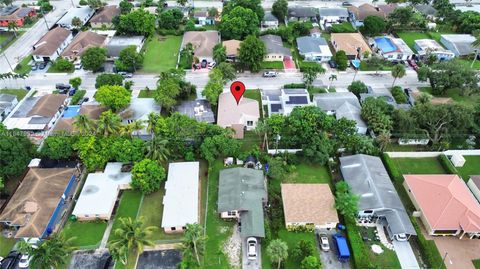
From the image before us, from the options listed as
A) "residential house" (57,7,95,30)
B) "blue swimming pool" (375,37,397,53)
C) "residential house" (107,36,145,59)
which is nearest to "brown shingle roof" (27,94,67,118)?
"residential house" (107,36,145,59)

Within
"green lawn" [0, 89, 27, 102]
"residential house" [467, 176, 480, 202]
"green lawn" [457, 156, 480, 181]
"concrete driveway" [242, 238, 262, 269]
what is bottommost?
"concrete driveway" [242, 238, 262, 269]

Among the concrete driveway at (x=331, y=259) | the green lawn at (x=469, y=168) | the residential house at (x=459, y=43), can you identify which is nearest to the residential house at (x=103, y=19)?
the concrete driveway at (x=331, y=259)

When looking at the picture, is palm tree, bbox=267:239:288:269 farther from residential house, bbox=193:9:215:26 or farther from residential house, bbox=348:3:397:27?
residential house, bbox=348:3:397:27

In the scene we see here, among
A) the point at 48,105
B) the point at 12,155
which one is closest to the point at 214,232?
the point at 12,155

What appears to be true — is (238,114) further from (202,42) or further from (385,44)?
(385,44)

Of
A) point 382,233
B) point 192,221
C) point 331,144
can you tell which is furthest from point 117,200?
point 382,233

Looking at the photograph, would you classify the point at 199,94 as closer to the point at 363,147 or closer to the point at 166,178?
the point at 166,178
